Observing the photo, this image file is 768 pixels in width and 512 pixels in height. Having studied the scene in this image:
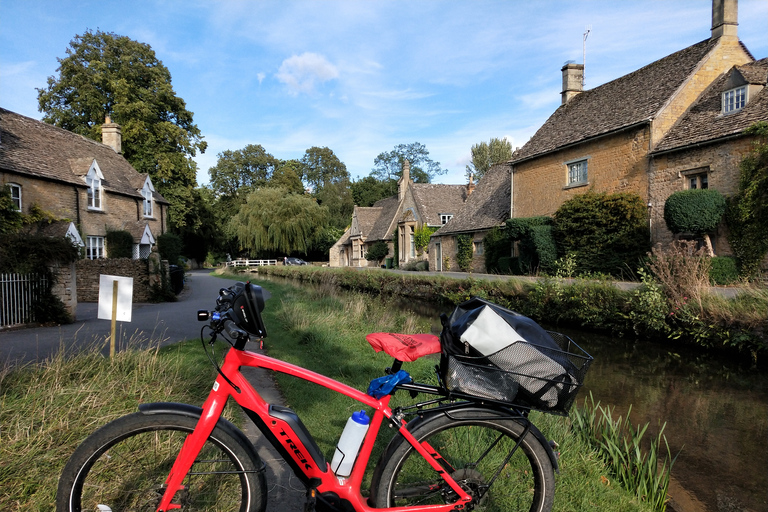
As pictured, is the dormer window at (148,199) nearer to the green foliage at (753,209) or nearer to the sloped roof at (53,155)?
the sloped roof at (53,155)

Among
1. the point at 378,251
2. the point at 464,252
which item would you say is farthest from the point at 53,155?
the point at 378,251

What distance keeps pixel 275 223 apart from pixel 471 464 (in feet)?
155

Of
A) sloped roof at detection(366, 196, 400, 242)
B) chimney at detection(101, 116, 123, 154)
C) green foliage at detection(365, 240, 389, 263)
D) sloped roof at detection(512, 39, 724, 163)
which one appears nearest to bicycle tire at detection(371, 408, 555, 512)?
sloped roof at detection(512, 39, 724, 163)

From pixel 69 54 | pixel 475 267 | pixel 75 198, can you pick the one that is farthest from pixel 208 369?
pixel 69 54

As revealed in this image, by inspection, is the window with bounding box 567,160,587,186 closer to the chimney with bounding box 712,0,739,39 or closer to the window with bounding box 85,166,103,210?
the chimney with bounding box 712,0,739,39

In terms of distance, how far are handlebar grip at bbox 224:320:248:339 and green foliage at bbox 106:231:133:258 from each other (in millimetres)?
25338

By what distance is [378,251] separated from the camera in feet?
157

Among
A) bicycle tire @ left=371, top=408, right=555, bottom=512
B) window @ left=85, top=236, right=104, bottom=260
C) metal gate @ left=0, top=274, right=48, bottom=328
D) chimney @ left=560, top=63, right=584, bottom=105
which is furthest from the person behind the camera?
chimney @ left=560, top=63, right=584, bottom=105

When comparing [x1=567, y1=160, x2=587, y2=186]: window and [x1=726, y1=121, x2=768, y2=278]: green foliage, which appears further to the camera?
[x1=567, y1=160, x2=587, y2=186]: window

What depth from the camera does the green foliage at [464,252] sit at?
2978cm

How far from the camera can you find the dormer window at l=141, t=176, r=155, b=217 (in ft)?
93.1

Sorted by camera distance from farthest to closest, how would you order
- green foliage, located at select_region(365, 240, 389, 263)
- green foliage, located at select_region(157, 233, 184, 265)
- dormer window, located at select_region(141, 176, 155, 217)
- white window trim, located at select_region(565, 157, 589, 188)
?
green foliage, located at select_region(365, 240, 389, 263) → green foliage, located at select_region(157, 233, 184, 265) → dormer window, located at select_region(141, 176, 155, 217) → white window trim, located at select_region(565, 157, 589, 188)

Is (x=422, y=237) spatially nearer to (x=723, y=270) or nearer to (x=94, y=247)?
(x=94, y=247)

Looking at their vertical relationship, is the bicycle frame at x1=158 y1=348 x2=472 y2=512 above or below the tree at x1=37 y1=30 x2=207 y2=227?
below
